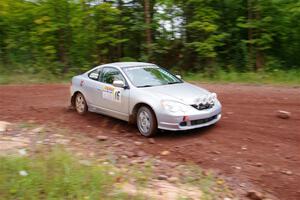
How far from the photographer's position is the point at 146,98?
27.6 feet

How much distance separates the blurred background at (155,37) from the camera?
56.2 feet

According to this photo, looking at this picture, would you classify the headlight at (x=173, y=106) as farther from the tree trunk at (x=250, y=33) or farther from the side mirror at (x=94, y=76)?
the tree trunk at (x=250, y=33)

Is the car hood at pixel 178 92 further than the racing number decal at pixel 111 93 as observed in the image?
No

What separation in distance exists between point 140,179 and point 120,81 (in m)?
3.21

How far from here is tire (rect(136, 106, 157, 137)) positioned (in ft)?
27.2

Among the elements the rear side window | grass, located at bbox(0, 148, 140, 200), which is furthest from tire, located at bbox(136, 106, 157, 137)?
grass, located at bbox(0, 148, 140, 200)

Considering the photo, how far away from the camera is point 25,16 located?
774 inches

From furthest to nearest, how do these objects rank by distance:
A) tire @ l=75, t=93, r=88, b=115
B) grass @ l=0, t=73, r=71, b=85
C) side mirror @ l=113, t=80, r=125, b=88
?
1. grass @ l=0, t=73, r=71, b=85
2. tire @ l=75, t=93, r=88, b=115
3. side mirror @ l=113, t=80, r=125, b=88

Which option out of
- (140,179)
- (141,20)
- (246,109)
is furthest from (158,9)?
(140,179)

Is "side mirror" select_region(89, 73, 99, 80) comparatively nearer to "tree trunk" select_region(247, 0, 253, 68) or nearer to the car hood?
the car hood

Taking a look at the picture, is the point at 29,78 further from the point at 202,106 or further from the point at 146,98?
the point at 202,106

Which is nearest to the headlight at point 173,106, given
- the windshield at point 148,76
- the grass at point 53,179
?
the windshield at point 148,76

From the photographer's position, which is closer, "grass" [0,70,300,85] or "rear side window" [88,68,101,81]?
"rear side window" [88,68,101,81]

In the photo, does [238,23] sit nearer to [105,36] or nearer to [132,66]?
[105,36]
